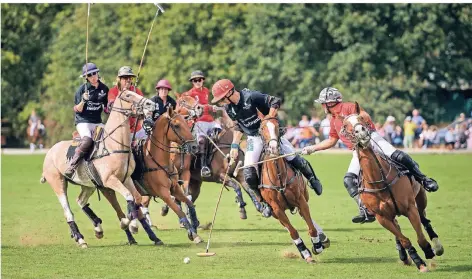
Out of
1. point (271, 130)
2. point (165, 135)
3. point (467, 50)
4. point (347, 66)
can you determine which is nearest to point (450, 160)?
point (347, 66)

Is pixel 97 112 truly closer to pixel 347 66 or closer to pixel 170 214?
pixel 170 214

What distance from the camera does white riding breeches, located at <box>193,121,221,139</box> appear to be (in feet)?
70.0

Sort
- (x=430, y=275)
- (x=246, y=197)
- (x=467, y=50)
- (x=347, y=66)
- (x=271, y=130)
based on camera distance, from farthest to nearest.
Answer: (x=467, y=50) → (x=347, y=66) → (x=246, y=197) → (x=271, y=130) → (x=430, y=275)

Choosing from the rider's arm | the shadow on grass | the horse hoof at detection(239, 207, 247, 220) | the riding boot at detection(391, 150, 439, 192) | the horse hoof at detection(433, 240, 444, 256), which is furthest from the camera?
the horse hoof at detection(239, 207, 247, 220)

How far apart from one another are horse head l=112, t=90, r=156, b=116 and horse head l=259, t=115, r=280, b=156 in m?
2.46

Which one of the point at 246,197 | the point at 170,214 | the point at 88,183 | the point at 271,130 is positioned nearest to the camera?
the point at 271,130

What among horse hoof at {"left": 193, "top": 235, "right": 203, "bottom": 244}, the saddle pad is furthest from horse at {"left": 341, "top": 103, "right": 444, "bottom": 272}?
the saddle pad

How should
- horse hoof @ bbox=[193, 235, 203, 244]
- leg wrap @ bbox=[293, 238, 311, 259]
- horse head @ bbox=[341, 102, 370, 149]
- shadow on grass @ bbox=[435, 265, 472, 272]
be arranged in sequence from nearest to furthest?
horse head @ bbox=[341, 102, 370, 149]
shadow on grass @ bbox=[435, 265, 472, 272]
leg wrap @ bbox=[293, 238, 311, 259]
horse hoof @ bbox=[193, 235, 203, 244]

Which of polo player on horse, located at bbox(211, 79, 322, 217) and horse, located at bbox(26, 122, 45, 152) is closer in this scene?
polo player on horse, located at bbox(211, 79, 322, 217)

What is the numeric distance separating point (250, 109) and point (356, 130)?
261cm

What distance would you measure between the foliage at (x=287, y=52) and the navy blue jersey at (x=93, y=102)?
110 feet

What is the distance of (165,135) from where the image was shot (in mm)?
18125

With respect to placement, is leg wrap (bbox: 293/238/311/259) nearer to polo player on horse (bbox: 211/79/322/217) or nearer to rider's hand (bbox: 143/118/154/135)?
polo player on horse (bbox: 211/79/322/217)

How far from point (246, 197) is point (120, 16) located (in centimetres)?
3090
